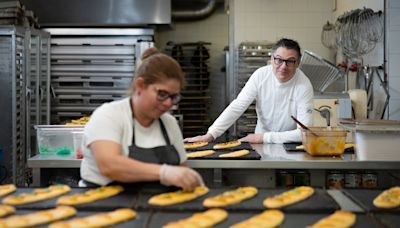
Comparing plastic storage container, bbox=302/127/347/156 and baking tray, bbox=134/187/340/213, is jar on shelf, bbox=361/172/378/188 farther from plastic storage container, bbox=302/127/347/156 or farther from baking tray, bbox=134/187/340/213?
baking tray, bbox=134/187/340/213

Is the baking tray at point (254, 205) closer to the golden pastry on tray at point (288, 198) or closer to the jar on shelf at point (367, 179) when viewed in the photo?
the golden pastry on tray at point (288, 198)

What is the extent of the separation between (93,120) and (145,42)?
12.3 feet

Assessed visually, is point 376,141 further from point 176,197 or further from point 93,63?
point 93,63

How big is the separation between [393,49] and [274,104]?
4.46 feet

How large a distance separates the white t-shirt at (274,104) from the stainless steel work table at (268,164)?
1.94ft

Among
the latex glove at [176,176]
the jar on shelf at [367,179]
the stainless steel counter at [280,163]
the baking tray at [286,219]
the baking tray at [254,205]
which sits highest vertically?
the latex glove at [176,176]

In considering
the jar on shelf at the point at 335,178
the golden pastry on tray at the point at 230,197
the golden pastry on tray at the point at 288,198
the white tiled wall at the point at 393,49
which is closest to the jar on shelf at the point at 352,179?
the jar on shelf at the point at 335,178

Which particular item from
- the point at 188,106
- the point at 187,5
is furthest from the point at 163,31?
the point at 188,106

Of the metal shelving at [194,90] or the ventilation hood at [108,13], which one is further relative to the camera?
the metal shelving at [194,90]

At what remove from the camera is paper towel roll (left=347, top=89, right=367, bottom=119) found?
4.31 metres

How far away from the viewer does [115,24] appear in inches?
225

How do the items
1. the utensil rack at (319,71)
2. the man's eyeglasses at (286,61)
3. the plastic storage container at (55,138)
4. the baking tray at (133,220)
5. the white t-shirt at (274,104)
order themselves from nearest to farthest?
the baking tray at (133,220) → the plastic storage container at (55,138) → the man's eyeglasses at (286,61) → the white t-shirt at (274,104) → the utensil rack at (319,71)

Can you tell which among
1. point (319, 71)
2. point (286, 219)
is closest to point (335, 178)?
point (286, 219)

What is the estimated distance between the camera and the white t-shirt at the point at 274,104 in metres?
3.59
